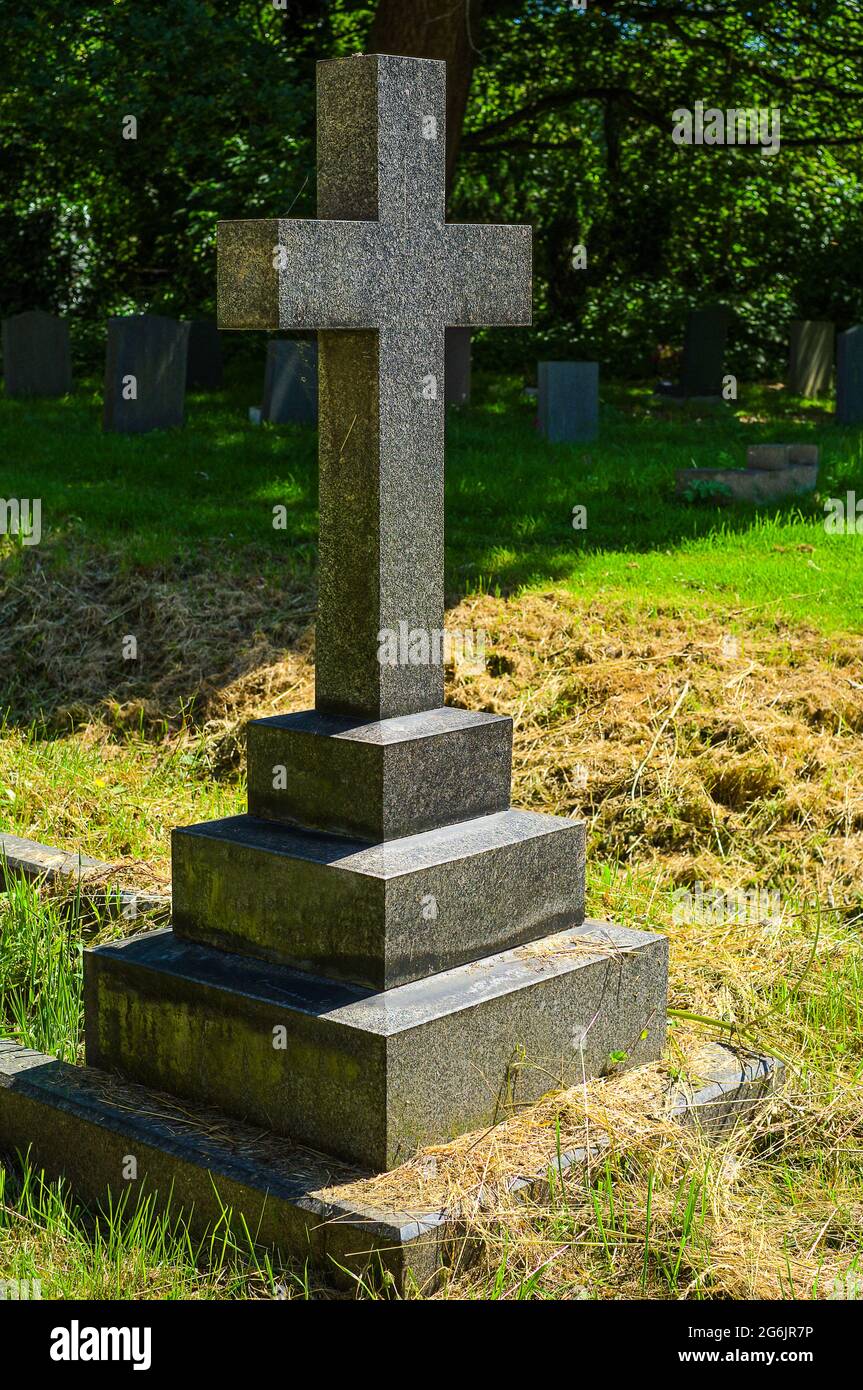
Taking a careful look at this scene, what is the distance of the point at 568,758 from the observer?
6.23 m

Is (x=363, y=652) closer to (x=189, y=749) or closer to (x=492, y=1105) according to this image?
(x=492, y=1105)

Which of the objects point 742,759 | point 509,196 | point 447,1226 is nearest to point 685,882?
point 742,759

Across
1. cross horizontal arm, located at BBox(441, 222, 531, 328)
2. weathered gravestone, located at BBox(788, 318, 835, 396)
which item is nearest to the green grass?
cross horizontal arm, located at BBox(441, 222, 531, 328)

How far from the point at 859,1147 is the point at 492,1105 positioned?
3.05 ft

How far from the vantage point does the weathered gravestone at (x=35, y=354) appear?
14977mm

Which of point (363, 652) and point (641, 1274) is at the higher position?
point (363, 652)

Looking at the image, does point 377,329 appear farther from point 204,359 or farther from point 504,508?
point 204,359

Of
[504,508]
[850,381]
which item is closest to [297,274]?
[504,508]

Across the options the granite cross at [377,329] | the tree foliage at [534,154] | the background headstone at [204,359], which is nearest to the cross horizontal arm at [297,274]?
the granite cross at [377,329]

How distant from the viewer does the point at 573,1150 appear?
11.7 feet

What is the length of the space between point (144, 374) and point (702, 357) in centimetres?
722

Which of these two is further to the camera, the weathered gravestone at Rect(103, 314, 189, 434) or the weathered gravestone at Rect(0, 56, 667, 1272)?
the weathered gravestone at Rect(103, 314, 189, 434)

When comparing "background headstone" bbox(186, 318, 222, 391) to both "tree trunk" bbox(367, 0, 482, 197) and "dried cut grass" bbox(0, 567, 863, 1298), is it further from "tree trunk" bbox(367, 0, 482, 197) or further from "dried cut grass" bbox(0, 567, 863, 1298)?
"dried cut grass" bbox(0, 567, 863, 1298)

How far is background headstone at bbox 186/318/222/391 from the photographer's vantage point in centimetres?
1606
